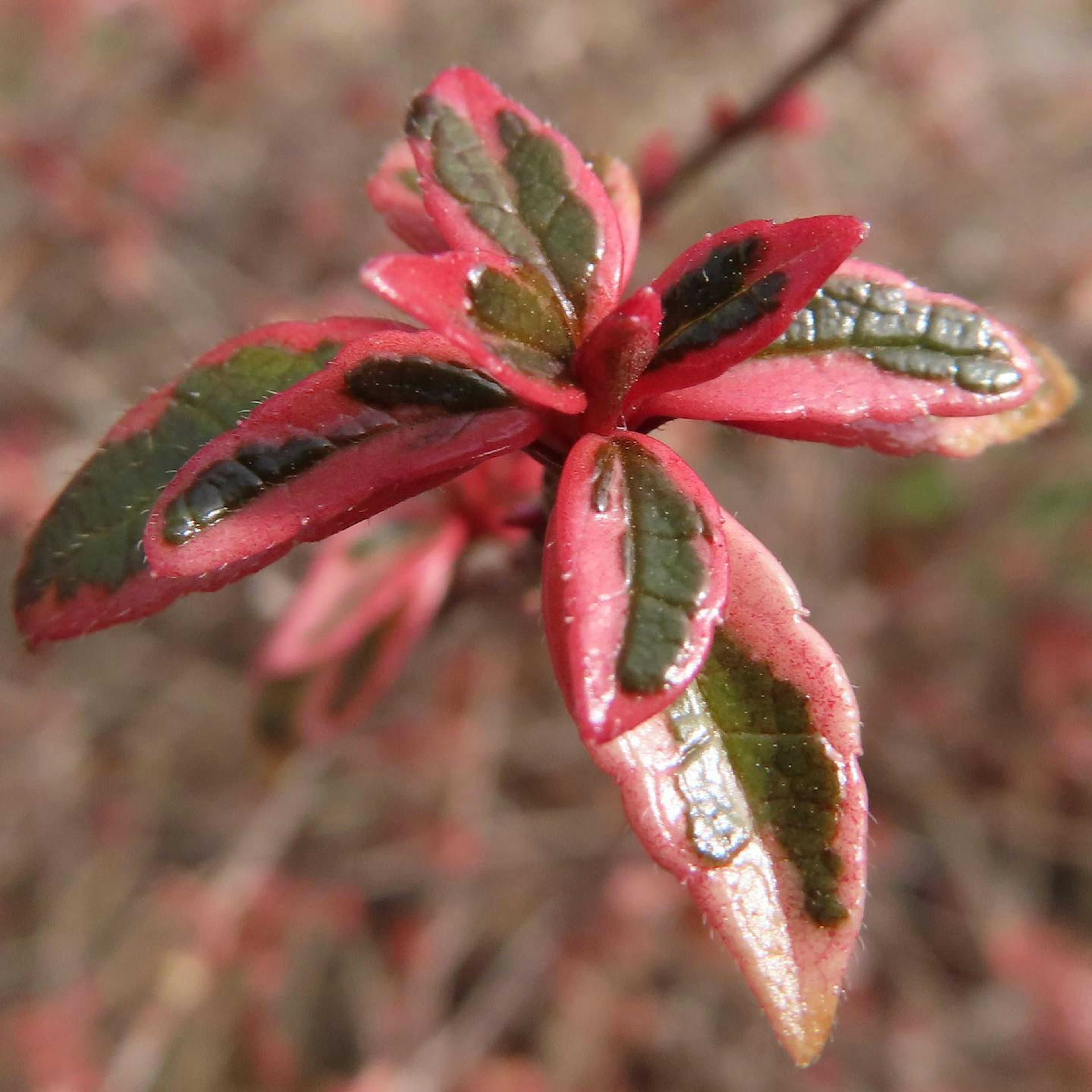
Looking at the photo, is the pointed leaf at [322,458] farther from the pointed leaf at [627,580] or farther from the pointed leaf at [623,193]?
the pointed leaf at [623,193]

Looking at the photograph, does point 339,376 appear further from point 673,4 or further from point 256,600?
point 673,4

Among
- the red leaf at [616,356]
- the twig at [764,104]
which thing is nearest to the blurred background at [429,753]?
the twig at [764,104]

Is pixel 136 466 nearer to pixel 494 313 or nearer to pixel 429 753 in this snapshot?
pixel 494 313

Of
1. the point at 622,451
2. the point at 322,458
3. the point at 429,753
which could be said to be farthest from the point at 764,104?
the point at 429,753

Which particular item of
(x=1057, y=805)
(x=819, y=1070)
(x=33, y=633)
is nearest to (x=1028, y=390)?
(x=33, y=633)

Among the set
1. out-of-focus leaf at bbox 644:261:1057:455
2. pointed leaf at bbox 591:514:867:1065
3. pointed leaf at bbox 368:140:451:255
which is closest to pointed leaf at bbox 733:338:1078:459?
out-of-focus leaf at bbox 644:261:1057:455

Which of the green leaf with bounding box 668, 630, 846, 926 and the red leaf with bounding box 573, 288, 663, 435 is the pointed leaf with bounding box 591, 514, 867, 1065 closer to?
the green leaf with bounding box 668, 630, 846, 926
